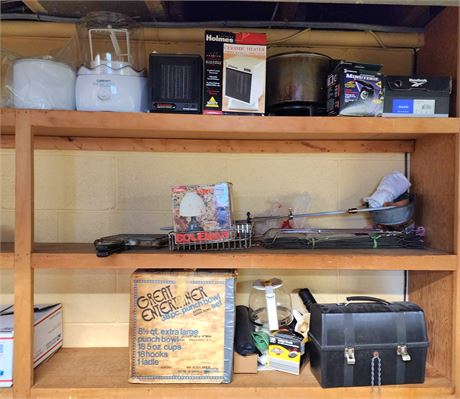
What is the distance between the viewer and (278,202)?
144cm

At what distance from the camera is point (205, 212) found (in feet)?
3.74

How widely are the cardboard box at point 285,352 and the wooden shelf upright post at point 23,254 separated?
814 millimetres

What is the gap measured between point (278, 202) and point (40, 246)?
0.98 metres

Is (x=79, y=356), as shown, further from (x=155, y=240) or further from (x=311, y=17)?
(x=311, y=17)

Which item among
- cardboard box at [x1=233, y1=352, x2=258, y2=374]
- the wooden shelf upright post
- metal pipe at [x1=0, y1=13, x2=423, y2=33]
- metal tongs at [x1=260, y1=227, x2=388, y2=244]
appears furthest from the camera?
metal pipe at [x1=0, y1=13, x2=423, y2=33]

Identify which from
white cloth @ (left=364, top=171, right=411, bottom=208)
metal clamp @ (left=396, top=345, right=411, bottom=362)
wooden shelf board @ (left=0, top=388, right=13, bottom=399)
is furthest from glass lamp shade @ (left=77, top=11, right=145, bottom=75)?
metal clamp @ (left=396, top=345, right=411, bottom=362)

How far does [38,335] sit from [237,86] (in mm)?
1165

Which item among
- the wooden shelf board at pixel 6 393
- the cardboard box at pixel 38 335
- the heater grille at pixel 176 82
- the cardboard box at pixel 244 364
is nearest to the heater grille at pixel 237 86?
the heater grille at pixel 176 82

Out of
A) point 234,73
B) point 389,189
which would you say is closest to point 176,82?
point 234,73

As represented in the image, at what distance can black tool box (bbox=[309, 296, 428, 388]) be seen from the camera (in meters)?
1.10

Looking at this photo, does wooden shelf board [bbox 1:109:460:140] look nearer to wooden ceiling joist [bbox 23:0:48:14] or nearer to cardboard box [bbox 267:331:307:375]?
wooden ceiling joist [bbox 23:0:48:14]

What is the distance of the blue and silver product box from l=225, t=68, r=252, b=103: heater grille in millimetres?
469

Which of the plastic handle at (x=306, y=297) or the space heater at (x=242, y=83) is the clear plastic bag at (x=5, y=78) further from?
the plastic handle at (x=306, y=297)

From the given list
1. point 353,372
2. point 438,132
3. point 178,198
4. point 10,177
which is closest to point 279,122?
point 178,198
